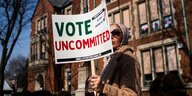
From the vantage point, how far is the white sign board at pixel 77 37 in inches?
130

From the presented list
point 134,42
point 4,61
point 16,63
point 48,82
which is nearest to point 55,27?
point 134,42

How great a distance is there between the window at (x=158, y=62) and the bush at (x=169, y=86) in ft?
5.55

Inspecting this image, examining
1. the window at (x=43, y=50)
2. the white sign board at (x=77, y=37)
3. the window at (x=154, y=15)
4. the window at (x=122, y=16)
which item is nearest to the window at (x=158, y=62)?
the window at (x=154, y=15)

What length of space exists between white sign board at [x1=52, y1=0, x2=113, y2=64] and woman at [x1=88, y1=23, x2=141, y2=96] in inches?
15.3

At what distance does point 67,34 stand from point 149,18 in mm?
15725

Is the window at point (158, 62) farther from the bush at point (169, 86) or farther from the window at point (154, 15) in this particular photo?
the bush at point (169, 86)

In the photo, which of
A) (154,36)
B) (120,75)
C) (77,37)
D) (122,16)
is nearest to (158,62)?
(154,36)

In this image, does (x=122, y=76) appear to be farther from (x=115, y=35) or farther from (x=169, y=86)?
(x=169, y=86)

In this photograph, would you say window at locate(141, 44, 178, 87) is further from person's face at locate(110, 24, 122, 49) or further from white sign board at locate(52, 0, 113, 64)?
person's face at locate(110, 24, 122, 49)

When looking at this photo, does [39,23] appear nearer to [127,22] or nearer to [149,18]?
[127,22]

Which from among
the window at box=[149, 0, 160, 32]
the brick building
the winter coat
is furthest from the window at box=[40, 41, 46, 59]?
the winter coat

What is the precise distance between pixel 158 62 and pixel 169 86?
3.32 metres

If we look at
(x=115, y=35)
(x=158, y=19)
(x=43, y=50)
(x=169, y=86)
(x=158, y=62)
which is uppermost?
(x=158, y=19)

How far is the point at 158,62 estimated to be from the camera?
1767cm
